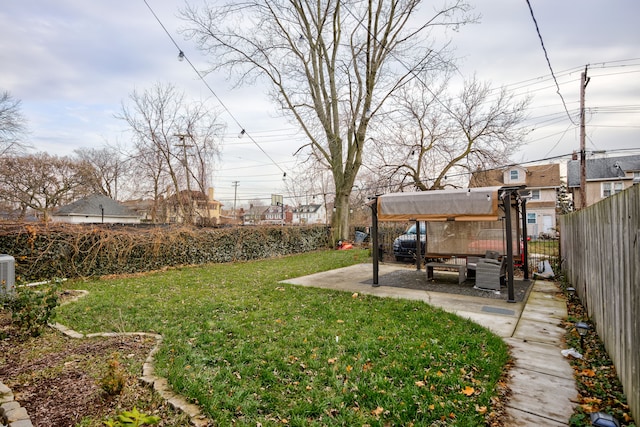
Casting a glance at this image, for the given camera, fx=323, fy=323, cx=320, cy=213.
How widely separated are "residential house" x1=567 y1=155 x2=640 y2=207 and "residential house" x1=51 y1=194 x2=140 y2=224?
3960cm

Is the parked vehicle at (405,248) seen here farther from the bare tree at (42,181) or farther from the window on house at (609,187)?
the bare tree at (42,181)

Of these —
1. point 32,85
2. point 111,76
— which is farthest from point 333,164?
point 32,85

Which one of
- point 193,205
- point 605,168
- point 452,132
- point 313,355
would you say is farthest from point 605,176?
point 193,205

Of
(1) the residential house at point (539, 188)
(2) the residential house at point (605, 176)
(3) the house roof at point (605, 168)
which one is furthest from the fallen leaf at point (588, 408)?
(3) the house roof at point (605, 168)

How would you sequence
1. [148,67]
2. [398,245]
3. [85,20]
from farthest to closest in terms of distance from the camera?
1. [398,245]
2. [148,67]
3. [85,20]

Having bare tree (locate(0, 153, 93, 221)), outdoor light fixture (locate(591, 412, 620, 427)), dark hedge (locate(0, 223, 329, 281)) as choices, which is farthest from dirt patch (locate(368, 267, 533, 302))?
bare tree (locate(0, 153, 93, 221))

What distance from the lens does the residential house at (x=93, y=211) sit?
28.0 m

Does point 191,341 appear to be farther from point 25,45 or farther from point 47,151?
point 47,151

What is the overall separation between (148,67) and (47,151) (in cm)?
2481

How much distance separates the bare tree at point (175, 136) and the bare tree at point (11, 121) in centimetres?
515

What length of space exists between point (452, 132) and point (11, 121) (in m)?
25.2

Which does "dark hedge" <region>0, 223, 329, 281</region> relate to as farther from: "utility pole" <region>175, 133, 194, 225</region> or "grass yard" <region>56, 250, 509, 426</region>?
"utility pole" <region>175, 133, 194, 225</region>

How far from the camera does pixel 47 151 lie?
27.1 m

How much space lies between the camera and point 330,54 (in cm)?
1717
